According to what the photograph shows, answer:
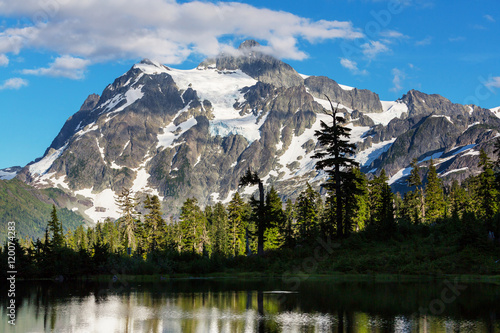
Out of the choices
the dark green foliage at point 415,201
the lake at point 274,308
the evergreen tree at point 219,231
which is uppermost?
the dark green foliage at point 415,201

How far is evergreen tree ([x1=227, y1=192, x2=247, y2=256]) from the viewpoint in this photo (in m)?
106

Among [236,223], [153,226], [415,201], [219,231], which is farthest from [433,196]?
[153,226]

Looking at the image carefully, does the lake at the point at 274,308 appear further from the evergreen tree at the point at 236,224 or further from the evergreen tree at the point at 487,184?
the evergreen tree at the point at 236,224

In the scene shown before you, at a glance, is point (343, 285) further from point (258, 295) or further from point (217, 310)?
point (217, 310)

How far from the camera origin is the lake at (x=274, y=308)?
23938 millimetres

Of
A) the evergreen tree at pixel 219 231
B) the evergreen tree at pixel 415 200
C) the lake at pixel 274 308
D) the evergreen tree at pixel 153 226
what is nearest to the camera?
the lake at pixel 274 308

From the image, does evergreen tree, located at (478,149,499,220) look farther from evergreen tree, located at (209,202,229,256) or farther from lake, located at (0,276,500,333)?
lake, located at (0,276,500,333)

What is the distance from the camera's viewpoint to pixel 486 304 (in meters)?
27.4

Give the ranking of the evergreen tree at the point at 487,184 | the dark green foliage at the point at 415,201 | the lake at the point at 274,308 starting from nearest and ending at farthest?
the lake at the point at 274,308 → the evergreen tree at the point at 487,184 → the dark green foliage at the point at 415,201

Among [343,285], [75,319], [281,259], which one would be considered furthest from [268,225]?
[75,319]

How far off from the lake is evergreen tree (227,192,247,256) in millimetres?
64322

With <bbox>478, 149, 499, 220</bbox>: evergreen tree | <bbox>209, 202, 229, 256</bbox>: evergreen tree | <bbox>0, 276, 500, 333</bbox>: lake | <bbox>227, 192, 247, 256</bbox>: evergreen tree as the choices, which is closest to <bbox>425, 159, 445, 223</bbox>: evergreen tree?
<bbox>478, 149, 499, 220</bbox>: evergreen tree

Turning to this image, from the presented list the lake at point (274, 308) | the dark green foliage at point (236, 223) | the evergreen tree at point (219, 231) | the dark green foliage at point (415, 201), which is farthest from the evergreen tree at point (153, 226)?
the lake at point (274, 308)

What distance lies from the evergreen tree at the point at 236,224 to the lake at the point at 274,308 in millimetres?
64322
